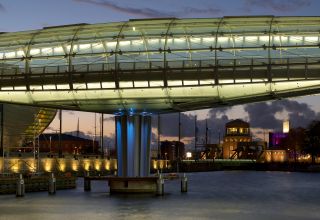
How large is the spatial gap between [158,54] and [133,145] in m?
7.85

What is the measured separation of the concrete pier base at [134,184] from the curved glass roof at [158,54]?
18.2 ft

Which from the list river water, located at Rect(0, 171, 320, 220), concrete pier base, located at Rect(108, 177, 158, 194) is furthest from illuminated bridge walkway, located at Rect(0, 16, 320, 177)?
river water, located at Rect(0, 171, 320, 220)

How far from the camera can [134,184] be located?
57750 mm

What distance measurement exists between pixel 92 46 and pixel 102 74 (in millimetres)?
2201

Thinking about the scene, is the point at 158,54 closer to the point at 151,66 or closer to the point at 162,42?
the point at 162,42

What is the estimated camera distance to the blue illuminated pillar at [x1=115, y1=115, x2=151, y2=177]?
5634 centimetres

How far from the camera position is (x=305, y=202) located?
58.8 meters

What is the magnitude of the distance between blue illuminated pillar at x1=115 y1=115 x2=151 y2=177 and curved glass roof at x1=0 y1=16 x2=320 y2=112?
1476 millimetres

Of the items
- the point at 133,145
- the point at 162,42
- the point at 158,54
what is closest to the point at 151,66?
the point at 158,54

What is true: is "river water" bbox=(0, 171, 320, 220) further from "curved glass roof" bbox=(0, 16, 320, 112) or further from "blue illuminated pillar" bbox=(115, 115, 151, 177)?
"curved glass roof" bbox=(0, 16, 320, 112)

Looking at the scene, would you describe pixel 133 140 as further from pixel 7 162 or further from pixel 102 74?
pixel 7 162

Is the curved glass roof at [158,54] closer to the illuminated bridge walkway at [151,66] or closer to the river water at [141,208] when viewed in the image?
the illuminated bridge walkway at [151,66]

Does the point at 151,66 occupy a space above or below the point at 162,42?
below

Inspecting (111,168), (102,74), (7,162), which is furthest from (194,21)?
(111,168)
